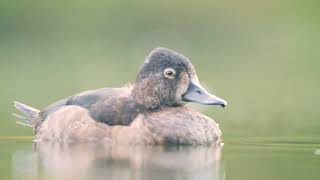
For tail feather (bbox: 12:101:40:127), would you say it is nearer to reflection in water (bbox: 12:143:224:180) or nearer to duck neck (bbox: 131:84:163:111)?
reflection in water (bbox: 12:143:224:180)

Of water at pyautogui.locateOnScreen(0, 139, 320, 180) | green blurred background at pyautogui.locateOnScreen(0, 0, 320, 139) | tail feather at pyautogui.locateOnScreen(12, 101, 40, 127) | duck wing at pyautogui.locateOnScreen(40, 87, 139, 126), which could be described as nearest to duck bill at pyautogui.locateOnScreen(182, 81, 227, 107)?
water at pyautogui.locateOnScreen(0, 139, 320, 180)

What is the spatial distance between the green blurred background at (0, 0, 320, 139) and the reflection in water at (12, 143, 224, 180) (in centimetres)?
874

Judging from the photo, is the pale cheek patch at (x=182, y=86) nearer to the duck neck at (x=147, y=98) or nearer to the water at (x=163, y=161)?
the duck neck at (x=147, y=98)

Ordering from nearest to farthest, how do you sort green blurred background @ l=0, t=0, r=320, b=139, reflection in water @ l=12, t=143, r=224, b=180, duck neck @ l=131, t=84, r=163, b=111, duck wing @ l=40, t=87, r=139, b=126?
1. reflection in water @ l=12, t=143, r=224, b=180
2. duck wing @ l=40, t=87, r=139, b=126
3. duck neck @ l=131, t=84, r=163, b=111
4. green blurred background @ l=0, t=0, r=320, b=139

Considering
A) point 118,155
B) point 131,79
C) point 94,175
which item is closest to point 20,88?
point 131,79

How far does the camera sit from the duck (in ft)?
48.9

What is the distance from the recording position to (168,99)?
610 inches

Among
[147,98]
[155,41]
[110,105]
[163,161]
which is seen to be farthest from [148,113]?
[155,41]

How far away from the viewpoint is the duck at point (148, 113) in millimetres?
14914

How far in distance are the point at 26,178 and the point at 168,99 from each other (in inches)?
144

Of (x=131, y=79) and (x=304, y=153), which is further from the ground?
(x=131, y=79)

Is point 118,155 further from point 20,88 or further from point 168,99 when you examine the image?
point 20,88

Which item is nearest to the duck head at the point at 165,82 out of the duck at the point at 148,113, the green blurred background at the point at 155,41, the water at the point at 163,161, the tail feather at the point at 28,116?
the duck at the point at 148,113

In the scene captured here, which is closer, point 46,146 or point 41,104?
point 46,146
